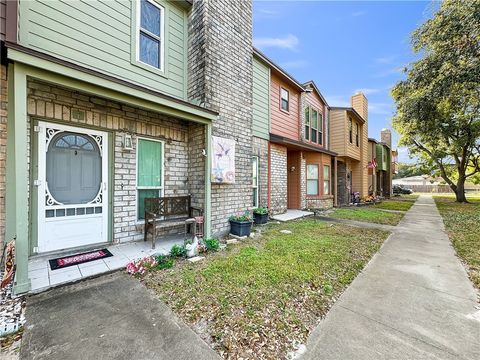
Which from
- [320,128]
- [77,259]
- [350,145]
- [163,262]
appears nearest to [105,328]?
[163,262]

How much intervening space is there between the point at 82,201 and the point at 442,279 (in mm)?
6496

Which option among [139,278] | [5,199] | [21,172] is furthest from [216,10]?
[139,278]

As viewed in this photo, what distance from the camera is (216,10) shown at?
5.48 m

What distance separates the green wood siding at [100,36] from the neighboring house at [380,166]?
56.9ft

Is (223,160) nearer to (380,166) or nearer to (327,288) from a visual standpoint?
(327,288)

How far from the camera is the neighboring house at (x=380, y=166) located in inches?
711

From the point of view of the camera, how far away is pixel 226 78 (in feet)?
18.8

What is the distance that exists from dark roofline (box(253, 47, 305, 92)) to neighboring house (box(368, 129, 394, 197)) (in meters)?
11.4

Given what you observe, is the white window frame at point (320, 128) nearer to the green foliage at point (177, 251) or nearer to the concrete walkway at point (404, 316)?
the concrete walkway at point (404, 316)

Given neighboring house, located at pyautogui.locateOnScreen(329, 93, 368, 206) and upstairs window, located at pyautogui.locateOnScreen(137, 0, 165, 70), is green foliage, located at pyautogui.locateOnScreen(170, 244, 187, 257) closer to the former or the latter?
upstairs window, located at pyautogui.locateOnScreen(137, 0, 165, 70)

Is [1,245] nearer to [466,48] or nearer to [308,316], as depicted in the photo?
[308,316]

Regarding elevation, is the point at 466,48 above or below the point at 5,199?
above

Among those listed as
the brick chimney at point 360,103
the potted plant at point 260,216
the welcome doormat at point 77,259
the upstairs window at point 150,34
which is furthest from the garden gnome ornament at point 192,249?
the brick chimney at point 360,103

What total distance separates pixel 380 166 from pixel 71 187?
2338 cm
